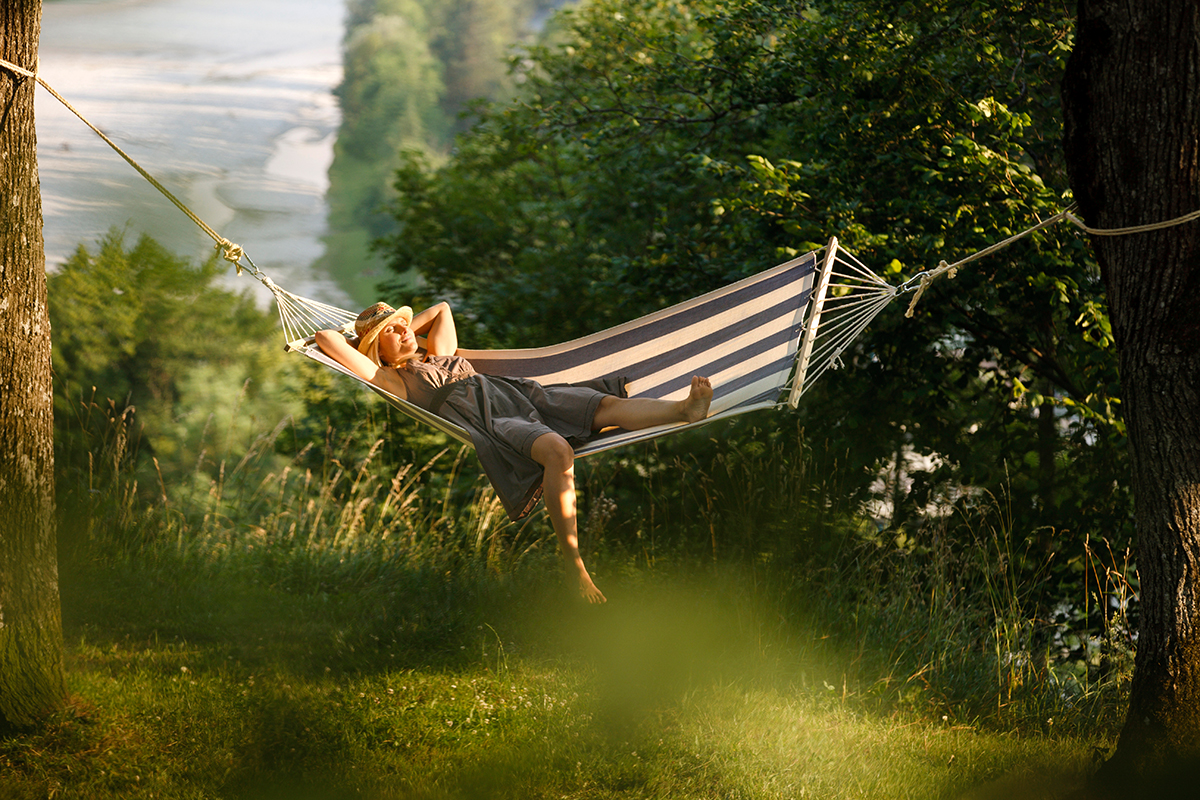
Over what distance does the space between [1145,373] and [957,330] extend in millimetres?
1466

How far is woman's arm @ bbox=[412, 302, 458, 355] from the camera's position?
2.89m

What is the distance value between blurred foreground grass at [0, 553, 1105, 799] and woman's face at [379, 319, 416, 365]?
0.72 m

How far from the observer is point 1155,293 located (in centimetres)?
200

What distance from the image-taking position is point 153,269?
42.3ft

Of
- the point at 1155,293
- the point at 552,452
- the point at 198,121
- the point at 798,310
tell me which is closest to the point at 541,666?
the point at 552,452

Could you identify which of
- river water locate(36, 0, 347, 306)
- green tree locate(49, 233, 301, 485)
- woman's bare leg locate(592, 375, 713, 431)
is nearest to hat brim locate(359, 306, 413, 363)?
woman's bare leg locate(592, 375, 713, 431)

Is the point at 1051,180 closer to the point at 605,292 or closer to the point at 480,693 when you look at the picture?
the point at 605,292

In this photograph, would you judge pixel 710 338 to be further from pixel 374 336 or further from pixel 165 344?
pixel 165 344

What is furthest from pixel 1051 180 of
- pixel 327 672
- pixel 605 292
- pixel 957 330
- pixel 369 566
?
pixel 327 672

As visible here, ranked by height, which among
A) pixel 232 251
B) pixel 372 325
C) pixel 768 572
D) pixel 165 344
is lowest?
pixel 768 572

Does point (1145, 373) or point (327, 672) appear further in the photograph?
point (327, 672)

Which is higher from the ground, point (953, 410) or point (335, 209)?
point (335, 209)

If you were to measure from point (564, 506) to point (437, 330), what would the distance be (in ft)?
2.83

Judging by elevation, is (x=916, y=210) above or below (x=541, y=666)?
above
